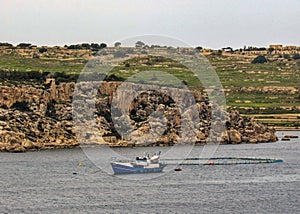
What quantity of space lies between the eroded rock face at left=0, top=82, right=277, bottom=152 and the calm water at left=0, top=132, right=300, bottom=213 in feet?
41.8

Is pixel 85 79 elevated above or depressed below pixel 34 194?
above

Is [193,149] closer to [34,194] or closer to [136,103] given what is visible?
[136,103]

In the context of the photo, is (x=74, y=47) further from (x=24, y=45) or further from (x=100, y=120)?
(x=100, y=120)

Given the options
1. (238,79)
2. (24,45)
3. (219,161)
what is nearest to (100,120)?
(219,161)

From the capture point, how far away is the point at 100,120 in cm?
11156

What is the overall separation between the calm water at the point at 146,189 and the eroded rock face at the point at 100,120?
1274 centimetres

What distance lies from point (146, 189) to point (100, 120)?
146 ft

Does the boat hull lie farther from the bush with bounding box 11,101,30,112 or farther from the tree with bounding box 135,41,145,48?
the tree with bounding box 135,41,145,48

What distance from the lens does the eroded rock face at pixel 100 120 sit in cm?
10469

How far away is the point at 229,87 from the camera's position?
16050cm

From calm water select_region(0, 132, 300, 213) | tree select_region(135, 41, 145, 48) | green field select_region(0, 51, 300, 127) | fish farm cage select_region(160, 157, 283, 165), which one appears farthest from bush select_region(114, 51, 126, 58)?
fish farm cage select_region(160, 157, 283, 165)

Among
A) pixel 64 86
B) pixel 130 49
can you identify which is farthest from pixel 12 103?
pixel 130 49

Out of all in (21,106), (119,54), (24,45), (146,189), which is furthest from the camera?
(24,45)

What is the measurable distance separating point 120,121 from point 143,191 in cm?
4688
